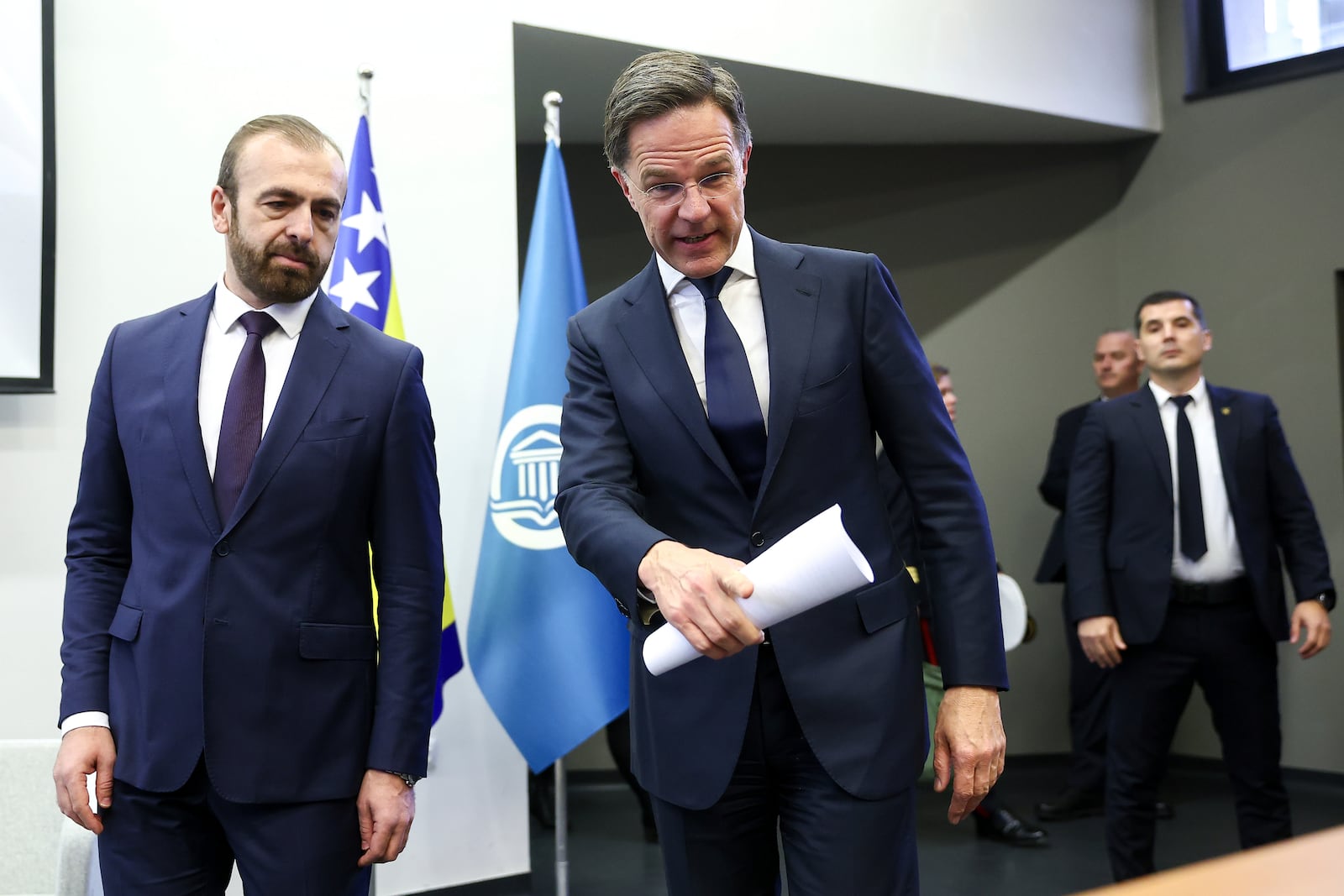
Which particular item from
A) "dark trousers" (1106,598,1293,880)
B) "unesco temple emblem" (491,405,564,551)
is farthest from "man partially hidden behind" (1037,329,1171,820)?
"unesco temple emblem" (491,405,564,551)

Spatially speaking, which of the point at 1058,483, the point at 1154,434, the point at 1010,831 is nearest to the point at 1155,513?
the point at 1154,434

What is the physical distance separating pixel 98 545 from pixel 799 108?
4255 mm

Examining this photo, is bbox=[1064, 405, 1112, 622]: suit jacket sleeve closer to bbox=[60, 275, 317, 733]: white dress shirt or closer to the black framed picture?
bbox=[60, 275, 317, 733]: white dress shirt

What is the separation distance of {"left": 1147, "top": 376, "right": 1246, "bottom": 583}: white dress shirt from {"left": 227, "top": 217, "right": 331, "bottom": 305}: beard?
9.46ft

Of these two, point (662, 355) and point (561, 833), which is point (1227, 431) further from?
point (662, 355)

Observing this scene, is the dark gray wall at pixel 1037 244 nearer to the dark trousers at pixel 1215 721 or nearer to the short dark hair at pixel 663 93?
the dark trousers at pixel 1215 721

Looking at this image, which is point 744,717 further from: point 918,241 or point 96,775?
point 918,241

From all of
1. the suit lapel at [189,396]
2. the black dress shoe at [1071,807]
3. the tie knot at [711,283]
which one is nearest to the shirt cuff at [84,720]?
the suit lapel at [189,396]

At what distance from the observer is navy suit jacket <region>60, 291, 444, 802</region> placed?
180 centimetres

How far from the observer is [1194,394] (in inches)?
158

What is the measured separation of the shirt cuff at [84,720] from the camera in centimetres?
183

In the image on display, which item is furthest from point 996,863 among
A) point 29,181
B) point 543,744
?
point 29,181

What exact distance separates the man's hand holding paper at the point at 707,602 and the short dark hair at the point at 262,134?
38.6 inches

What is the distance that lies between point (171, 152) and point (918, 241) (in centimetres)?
399
